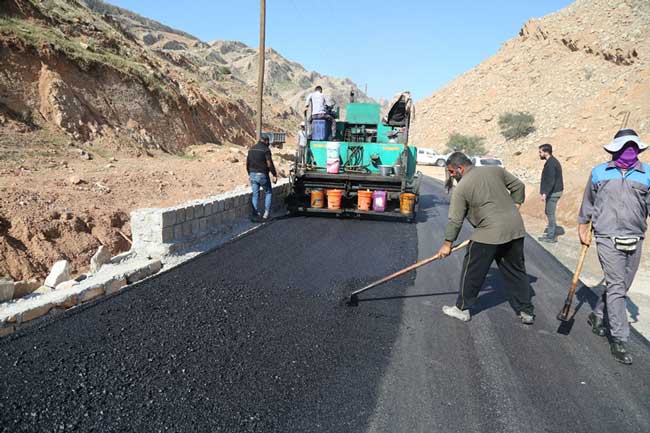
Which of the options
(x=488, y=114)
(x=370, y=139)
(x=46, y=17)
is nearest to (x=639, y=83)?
(x=488, y=114)

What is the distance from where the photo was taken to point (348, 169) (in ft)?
30.8

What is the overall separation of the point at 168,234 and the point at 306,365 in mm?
3048

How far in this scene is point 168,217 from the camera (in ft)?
17.8

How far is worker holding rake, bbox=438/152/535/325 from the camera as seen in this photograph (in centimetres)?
392

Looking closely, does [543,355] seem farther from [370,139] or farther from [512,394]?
[370,139]

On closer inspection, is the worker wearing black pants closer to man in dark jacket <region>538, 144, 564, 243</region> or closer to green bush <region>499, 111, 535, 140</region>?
man in dark jacket <region>538, 144, 564, 243</region>

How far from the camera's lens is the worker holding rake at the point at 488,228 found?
154 inches

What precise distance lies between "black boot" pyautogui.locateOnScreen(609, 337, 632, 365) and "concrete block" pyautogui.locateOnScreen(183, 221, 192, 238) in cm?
491

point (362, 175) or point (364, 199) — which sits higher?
point (362, 175)

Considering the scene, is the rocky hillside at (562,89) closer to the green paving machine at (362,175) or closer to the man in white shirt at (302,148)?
the green paving machine at (362,175)

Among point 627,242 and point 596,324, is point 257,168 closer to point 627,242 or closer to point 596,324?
point 596,324

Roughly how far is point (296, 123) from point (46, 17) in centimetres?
3154

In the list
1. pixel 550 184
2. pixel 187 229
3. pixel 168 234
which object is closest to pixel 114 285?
pixel 168 234

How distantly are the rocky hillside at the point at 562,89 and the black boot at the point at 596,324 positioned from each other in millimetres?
18894
